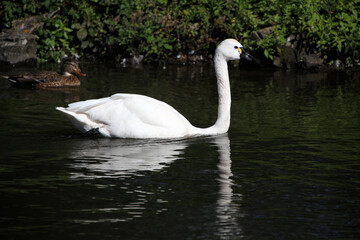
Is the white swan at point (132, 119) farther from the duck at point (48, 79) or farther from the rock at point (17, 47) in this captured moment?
the rock at point (17, 47)

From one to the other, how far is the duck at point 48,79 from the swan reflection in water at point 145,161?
5.54m

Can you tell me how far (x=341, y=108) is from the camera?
11477 mm

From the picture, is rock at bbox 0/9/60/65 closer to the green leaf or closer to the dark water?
the green leaf

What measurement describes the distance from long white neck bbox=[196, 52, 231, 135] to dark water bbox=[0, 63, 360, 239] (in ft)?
0.41

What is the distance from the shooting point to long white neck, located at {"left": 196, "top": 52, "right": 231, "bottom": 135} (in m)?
9.24

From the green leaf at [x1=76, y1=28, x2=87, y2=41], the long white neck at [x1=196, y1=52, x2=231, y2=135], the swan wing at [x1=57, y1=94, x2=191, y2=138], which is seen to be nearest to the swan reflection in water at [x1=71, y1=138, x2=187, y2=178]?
the swan wing at [x1=57, y1=94, x2=191, y2=138]

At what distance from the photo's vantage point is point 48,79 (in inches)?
563

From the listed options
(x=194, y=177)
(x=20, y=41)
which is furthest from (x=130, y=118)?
(x=20, y=41)

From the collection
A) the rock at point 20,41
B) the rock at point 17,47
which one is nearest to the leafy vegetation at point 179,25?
the rock at point 20,41

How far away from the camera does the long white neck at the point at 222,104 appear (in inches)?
364

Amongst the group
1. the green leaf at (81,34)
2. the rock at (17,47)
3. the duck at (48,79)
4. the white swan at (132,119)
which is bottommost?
the white swan at (132,119)

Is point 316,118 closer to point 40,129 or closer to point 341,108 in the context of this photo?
point 341,108

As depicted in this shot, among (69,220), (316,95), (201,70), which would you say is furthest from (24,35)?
(69,220)

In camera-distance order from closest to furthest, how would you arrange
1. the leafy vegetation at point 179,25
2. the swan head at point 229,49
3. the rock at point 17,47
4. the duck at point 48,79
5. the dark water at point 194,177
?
the dark water at point 194,177
the swan head at point 229,49
the duck at point 48,79
the rock at point 17,47
the leafy vegetation at point 179,25
